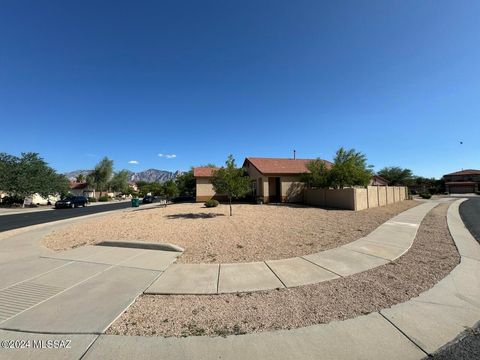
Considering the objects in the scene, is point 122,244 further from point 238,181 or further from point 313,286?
point 238,181

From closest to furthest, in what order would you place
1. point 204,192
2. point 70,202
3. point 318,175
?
point 318,175 → point 204,192 → point 70,202

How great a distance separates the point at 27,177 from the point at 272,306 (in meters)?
45.8

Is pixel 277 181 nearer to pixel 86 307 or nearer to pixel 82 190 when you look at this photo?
pixel 86 307

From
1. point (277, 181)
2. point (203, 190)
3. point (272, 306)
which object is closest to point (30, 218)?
point (203, 190)

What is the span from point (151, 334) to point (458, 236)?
11455mm

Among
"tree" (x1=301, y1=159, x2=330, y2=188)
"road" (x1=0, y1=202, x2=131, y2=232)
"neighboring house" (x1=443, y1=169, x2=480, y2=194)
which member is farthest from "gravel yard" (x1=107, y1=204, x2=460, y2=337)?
"neighboring house" (x1=443, y1=169, x2=480, y2=194)

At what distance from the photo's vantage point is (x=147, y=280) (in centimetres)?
535

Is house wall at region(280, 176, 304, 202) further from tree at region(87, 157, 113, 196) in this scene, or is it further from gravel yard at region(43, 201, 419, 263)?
tree at region(87, 157, 113, 196)

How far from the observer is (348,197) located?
20.3 m

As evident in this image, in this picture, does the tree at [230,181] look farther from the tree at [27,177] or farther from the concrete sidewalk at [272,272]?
the tree at [27,177]

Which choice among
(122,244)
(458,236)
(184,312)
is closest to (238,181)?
(122,244)

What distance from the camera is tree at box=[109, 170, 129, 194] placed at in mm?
76781

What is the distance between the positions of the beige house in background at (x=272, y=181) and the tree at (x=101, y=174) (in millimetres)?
52555

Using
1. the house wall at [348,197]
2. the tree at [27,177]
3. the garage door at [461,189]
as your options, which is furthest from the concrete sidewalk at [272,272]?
the garage door at [461,189]
